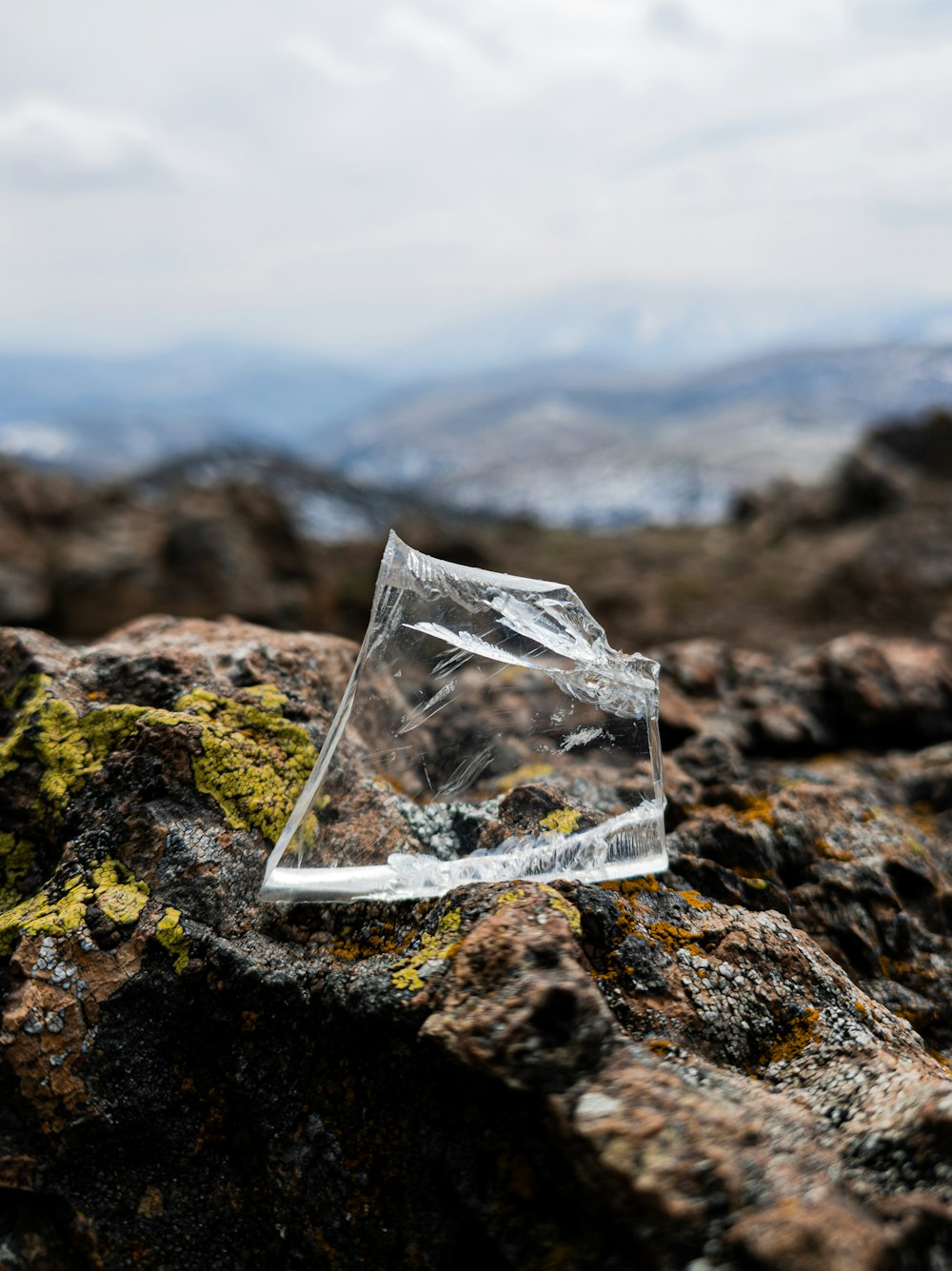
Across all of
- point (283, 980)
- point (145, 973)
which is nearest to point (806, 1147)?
point (283, 980)

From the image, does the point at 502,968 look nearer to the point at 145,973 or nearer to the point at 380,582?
the point at 145,973

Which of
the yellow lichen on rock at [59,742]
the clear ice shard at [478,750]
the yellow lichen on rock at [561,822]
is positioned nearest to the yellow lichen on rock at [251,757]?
the clear ice shard at [478,750]

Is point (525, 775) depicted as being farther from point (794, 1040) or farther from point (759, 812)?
point (794, 1040)

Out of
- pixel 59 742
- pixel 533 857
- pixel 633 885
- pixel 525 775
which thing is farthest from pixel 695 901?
pixel 59 742

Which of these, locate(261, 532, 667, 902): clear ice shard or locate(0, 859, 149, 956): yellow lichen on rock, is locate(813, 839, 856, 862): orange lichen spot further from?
locate(0, 859, 149, 956): yellow lichen on rock

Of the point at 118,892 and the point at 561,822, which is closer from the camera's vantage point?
the point at 118,892

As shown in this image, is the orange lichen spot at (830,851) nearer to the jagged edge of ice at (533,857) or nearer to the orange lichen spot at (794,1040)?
the jagged edge of ice at (533,857)
